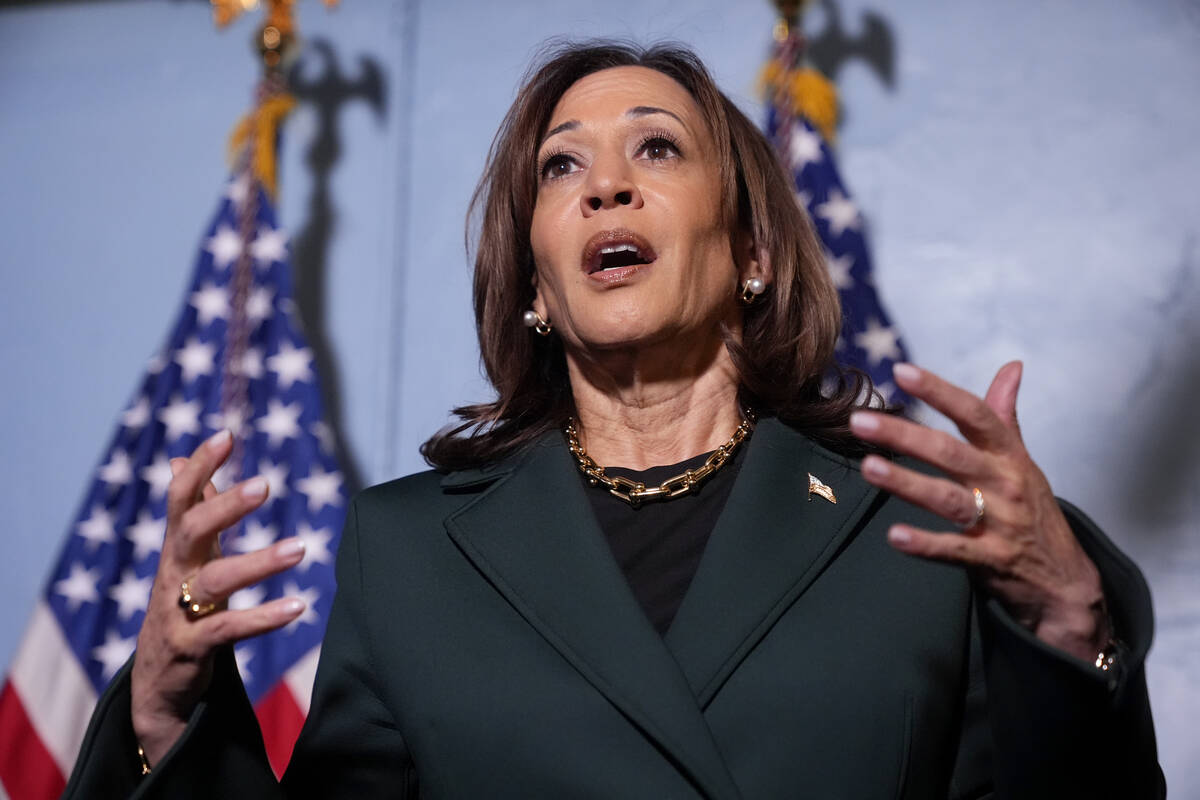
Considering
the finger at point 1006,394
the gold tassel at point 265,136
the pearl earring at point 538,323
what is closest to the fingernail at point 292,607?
the finger at point 1006,394

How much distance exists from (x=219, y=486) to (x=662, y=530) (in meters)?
1.34

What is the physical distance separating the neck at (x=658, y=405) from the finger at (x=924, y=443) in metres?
0.63

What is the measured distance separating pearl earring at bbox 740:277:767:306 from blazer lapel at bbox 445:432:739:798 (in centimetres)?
35

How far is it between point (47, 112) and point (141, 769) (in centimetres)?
251

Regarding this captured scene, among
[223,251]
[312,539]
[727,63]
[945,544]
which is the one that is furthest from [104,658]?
[945,544]

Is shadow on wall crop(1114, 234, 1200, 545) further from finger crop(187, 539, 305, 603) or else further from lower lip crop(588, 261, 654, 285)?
finger crop(187, 539, 305, 603)

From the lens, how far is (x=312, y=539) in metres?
2.57

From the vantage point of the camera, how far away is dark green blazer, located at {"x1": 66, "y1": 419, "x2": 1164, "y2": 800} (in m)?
1.15

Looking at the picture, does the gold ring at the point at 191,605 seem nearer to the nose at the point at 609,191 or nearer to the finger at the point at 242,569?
the finger at the point at 242,569

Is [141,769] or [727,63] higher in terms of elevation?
[727,63]

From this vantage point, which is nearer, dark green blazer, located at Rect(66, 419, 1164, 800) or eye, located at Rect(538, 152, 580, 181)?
dark green blazer, located at Rect(66, 419, 1164, 800)

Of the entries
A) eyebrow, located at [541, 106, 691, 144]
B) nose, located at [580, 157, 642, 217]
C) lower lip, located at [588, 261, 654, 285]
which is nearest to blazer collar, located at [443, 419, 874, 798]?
lower lip, located at [588, 261, 654, 285]

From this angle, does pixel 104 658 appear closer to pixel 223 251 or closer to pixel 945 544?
pixel 223 251

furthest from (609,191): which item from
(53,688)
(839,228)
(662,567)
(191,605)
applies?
(53,688)
